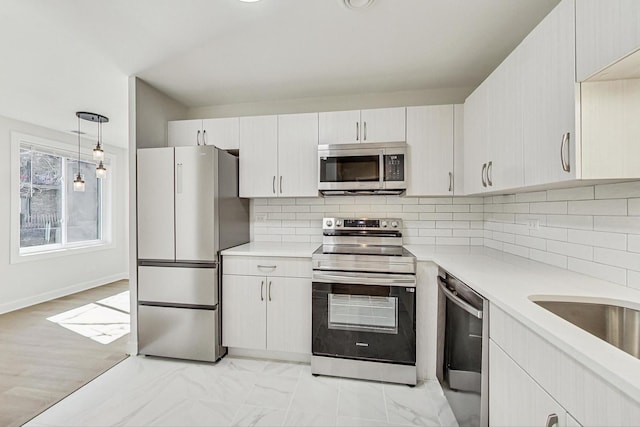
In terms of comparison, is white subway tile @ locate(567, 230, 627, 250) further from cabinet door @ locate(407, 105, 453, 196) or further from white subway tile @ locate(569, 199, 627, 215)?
Answer: cabinet door @ locate(407, 105, 453, 196)

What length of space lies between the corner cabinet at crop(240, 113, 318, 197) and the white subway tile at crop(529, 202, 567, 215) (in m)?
1.64

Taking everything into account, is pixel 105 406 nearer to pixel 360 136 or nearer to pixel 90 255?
pixel 360 136

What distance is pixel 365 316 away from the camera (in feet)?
6.97

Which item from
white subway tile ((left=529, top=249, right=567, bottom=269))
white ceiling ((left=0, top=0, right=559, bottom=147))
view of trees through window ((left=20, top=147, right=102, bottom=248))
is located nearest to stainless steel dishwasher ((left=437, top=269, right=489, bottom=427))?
white subway tile ((left=529, top=249, right=567, bottom=269))

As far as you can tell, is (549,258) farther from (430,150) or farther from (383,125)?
(383,125)

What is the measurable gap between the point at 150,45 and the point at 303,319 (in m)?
2.31

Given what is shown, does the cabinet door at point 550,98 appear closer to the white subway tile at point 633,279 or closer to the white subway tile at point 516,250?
the white subway tile at point 633,279

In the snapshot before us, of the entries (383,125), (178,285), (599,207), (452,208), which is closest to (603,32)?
(599,207)

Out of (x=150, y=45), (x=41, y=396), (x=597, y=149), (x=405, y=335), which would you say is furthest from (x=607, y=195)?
(x=41, y=396)

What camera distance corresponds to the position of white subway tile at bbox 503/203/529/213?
2.07 metres

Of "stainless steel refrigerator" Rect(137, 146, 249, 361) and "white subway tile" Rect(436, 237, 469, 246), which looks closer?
"stainless steel refrigerator" Rect(137, 146, 249, 361)

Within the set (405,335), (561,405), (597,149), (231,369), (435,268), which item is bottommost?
(231,369)

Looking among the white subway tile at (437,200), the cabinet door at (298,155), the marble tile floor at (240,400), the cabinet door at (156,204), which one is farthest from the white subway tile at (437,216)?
the cabinet door at (156,204)

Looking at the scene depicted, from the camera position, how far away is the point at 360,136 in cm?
255
